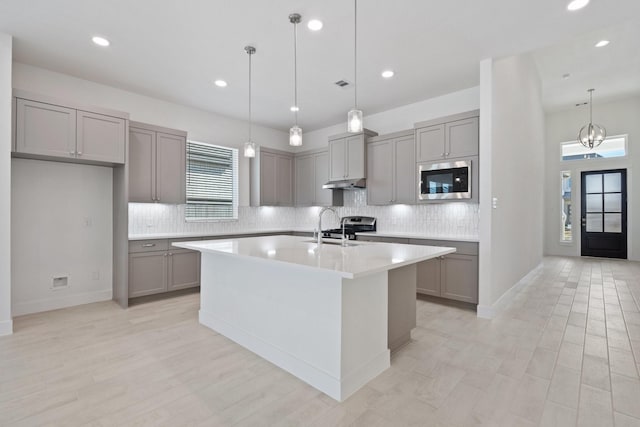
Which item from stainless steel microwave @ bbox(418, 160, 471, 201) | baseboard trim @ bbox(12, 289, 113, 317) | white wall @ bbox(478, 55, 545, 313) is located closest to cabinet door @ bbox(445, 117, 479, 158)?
stainless steel microwave @ bbox(418, 160, 471, 201)

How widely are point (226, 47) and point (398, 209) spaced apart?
3.45m

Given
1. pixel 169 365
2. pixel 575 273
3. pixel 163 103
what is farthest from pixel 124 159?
pixel 575 273

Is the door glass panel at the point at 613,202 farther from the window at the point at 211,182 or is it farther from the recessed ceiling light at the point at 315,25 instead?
the window at the point at 211,182

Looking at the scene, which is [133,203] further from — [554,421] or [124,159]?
[554,421]

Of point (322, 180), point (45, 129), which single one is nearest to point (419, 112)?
point (322, 180)

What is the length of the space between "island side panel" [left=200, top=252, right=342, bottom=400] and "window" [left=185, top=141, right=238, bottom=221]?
216 cm

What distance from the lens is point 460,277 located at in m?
3.89

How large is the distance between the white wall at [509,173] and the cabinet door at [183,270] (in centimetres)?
385

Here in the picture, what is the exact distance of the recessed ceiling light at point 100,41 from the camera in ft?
10.1

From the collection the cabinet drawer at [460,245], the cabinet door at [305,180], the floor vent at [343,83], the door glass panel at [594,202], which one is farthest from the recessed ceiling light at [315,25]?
the door glass panel at [594,202]

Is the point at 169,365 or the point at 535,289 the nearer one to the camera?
the point at 169,365

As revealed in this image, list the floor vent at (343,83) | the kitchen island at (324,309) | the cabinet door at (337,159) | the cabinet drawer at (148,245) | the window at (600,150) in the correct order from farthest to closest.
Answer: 1. the window at (600,150)
2. the cabinet door at (337,159)
3. the floor vent at (343,83)
4. the cabinet drawer at (148,245)
5. the kitchen island at (324,309)

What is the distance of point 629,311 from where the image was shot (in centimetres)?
373

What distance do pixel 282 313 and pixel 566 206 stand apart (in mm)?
9003
